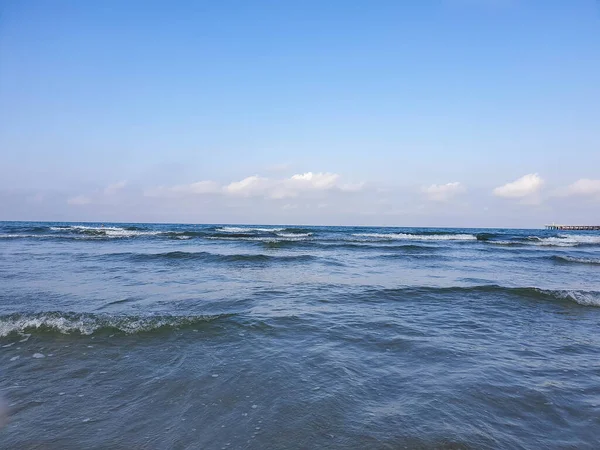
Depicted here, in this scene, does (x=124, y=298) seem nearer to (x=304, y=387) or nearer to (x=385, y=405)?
(x=304, y=387)

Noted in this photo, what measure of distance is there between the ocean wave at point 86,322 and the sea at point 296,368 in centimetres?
4

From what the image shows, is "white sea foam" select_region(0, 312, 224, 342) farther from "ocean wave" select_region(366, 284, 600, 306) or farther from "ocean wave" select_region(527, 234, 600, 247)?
"ocean wave" select_region(527, 234, 600, 247)

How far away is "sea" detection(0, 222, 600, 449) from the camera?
3.46 metres

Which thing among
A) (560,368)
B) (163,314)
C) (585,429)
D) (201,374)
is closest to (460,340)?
(560,368)

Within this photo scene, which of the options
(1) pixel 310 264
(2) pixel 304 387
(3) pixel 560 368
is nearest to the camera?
(2) pixel 304 387

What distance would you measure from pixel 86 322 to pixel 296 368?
4.46 meters

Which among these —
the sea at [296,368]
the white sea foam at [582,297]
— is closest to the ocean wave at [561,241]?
the white sea foam at [582,297]

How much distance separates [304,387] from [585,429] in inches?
118

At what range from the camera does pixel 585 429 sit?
3576 millimetres

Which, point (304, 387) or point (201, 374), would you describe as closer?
point (304, 387)

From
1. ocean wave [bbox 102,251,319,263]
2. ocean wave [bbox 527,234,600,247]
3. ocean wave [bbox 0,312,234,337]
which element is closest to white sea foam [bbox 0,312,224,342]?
ocean wave [bbox 0,312,234,337]

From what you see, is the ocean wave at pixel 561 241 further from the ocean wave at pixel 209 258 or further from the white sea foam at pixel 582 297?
the ocean wave at pixel 209 258

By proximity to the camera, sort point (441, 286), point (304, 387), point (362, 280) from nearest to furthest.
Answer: point (304, 387), point (441, 286), point (362, 280)

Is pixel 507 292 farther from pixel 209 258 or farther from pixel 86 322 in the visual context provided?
pixel 209 258
